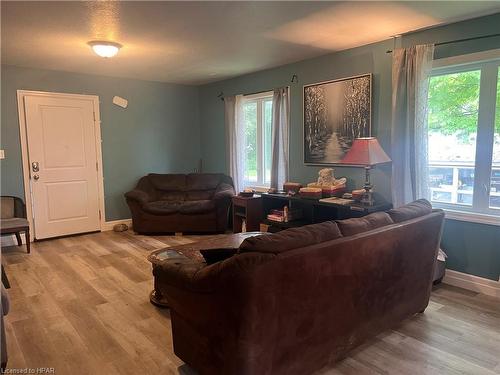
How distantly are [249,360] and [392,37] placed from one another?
334cm

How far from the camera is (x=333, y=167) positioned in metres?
4.30

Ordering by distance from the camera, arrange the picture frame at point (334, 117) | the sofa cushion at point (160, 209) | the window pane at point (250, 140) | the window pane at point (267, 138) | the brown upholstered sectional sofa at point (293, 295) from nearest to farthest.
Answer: the brown upholstered sectional sofa at point (293, 295) → the picture frame at point (334, 117) → the sofa cushion at point (160, 209) → the window pane at point (267, 138) → the window pane at point (250, 140)

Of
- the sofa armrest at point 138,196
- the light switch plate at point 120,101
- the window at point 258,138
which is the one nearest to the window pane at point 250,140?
the window at point 258,138

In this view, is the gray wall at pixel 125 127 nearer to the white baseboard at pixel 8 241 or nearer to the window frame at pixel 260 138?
the white baseboard at pixel 8 241

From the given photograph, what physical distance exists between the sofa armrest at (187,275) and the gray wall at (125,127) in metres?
3.93

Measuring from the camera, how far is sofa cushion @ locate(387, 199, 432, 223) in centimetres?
235

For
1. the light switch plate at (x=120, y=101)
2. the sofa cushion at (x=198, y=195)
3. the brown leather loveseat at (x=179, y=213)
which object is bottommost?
the brown leather loveseat at (x=179, y=213)

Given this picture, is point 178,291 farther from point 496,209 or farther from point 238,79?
point 238,79

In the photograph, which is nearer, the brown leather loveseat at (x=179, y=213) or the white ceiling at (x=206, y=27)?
the white ceiling at (x=206, y=27)

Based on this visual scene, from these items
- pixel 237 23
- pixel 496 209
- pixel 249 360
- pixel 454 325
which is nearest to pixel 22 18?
pixel 237 23

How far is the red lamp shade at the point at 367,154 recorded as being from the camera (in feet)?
11.1

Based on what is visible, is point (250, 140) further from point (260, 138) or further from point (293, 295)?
point (293, 295)

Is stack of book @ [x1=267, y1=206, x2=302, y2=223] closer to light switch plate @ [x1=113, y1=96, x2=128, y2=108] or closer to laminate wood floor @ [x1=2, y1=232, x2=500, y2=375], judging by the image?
laminate wood floor @ [x1=2, y1=232, x2=500, y2=375]

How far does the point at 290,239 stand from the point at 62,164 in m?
4.52
